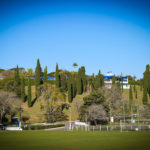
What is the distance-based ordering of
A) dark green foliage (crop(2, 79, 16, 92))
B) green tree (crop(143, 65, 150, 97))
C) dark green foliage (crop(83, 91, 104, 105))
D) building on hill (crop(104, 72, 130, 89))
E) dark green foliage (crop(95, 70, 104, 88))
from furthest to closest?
building on hill (crop(104, 72, 130, 89)), dark green foliage (crop(95, 70, 104, 88)), green tree (crop(143, 65, 150, 97)), dark green foliage (crop(2, 79, 16, 92)), dark green foliage (crop(83, 91, 104, 105))

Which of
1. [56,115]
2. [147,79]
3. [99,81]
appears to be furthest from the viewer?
[99,81]

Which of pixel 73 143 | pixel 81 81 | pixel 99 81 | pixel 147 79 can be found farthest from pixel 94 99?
pixel 73 143

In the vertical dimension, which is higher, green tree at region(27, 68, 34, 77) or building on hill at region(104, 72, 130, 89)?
green tree at region(27, 68, 34, 77)

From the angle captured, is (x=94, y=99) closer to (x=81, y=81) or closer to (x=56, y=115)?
(x=56, y=115)

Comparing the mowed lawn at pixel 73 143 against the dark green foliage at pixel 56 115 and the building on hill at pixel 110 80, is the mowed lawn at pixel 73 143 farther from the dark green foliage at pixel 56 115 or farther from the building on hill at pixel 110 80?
the building on hill at pixel 110 80

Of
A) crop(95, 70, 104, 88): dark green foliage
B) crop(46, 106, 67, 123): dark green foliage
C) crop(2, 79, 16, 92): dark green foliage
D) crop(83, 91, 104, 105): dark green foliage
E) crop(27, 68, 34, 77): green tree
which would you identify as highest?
crop(27, 68, 34, 77): green tree

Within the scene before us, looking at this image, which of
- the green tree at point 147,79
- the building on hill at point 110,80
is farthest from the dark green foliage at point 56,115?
the building on hill at point 110,80

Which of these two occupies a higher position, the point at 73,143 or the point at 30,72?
the point at 30,72

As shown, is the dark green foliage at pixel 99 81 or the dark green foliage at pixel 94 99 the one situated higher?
the dark green foliage at pixel 99 81

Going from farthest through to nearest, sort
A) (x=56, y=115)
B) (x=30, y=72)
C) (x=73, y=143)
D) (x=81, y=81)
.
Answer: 1. (x=30, y=72)
2. (x=81, y=81)
3. (x=56, y=115)
4. (x=73, y=143)

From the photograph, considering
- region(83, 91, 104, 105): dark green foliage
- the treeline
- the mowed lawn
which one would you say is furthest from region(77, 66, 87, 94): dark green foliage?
the mowed lawn

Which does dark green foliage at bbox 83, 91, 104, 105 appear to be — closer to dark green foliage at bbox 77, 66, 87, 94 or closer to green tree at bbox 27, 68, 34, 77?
dark green foliage at bbox 77, 66, 87, 94

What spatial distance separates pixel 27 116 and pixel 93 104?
1913cm

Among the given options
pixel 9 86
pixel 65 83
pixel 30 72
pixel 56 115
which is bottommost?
pixel 56 115
